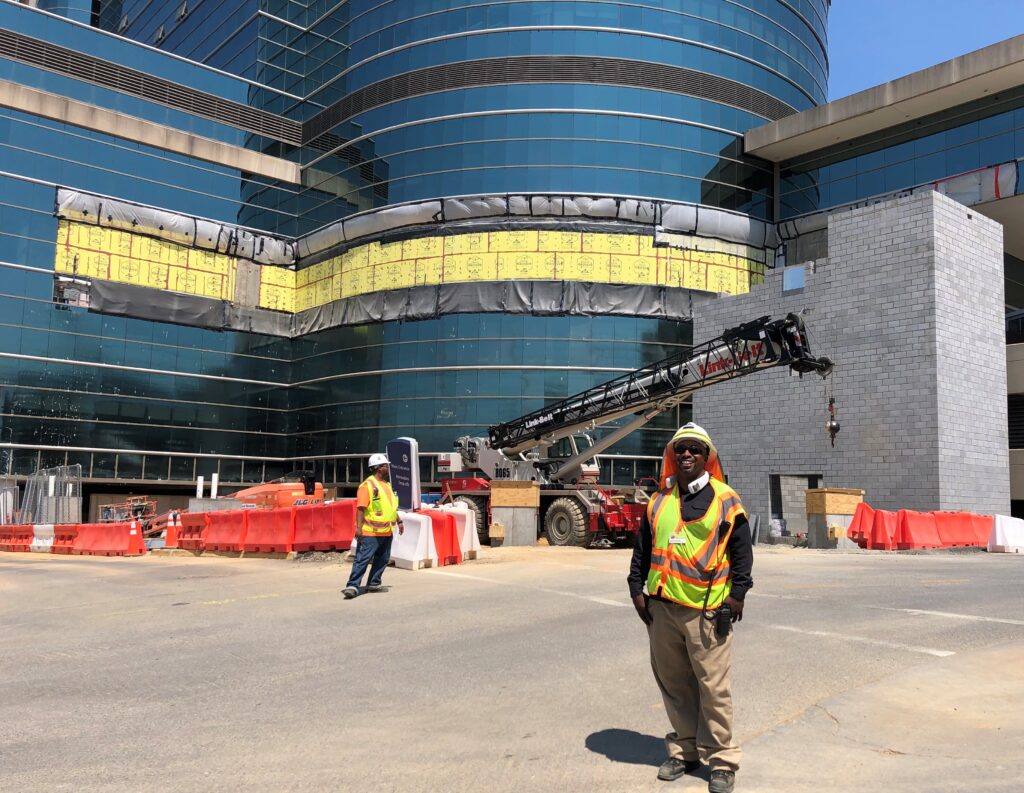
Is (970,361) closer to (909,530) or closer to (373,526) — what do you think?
(909,530)

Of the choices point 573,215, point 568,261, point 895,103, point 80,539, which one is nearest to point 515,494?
point 80,539

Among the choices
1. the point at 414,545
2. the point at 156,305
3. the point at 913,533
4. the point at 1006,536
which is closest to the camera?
the point at 414,545

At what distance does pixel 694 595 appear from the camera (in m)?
4.49

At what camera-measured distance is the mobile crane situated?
19141 millimetres

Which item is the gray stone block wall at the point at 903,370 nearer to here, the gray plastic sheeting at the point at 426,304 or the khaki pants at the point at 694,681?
the gray plastic sheeting at the point at 426,304

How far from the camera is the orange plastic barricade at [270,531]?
59.6ft

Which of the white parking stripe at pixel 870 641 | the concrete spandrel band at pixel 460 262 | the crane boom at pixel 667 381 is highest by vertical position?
the concrete spandrel band at pixel 460 262

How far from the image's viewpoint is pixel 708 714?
443 cm

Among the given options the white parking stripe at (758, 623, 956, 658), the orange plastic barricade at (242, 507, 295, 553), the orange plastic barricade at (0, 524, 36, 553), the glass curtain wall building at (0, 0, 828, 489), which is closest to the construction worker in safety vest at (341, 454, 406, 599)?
the white parking stripe at (758, 623, 956, 658)

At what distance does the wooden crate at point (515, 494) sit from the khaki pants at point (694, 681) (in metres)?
18.4

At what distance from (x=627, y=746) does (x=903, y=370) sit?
24.4m

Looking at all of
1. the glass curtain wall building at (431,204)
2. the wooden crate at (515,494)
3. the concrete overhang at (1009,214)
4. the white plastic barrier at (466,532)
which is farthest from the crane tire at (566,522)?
the concrete overhang at (1009,214)

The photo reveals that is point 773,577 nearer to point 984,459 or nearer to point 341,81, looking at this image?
point 984,459

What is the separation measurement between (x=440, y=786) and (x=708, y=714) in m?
1.36
